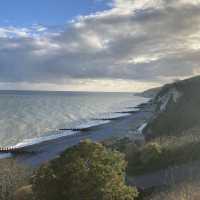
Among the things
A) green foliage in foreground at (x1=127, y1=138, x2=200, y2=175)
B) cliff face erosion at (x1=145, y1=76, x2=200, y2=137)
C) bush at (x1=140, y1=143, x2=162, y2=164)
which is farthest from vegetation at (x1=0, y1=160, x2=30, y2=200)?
cliff face erosion at (x1=145, y1=76, x2=200, y2=137)

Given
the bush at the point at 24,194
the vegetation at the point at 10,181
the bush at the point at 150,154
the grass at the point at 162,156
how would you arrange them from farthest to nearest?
the bush at the point at 150,154
the grass at the point at 162,156
the vegetation at the point at 10,181
the bush at the point at 24,194

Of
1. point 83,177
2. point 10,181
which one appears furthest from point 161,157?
point 83,177

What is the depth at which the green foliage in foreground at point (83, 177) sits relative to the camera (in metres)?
14.3

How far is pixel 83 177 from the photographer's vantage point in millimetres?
14359

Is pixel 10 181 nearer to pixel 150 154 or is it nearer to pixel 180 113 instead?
pixel 150 154

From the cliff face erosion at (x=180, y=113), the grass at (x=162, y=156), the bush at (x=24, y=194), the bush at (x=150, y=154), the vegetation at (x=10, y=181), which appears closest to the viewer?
the bush at (x=24, y=194)

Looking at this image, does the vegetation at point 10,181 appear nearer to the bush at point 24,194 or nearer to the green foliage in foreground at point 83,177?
the bush at point 24,194

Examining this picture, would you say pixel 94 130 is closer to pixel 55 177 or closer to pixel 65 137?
pixel 65 137

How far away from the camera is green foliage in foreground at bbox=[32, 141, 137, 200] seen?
14.3m

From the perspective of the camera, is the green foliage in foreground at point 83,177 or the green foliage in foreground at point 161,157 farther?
the green foliage in foreground at point 161,157

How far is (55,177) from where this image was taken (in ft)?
48.1

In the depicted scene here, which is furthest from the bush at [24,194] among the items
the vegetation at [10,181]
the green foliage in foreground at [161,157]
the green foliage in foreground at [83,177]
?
the green foliage in foreground at [161,157]

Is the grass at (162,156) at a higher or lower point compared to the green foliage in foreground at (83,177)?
lower

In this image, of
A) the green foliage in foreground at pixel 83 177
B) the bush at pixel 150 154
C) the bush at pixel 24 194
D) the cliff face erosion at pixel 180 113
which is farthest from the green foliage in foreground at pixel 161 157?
the cliff face erosion at pixel 180 113
